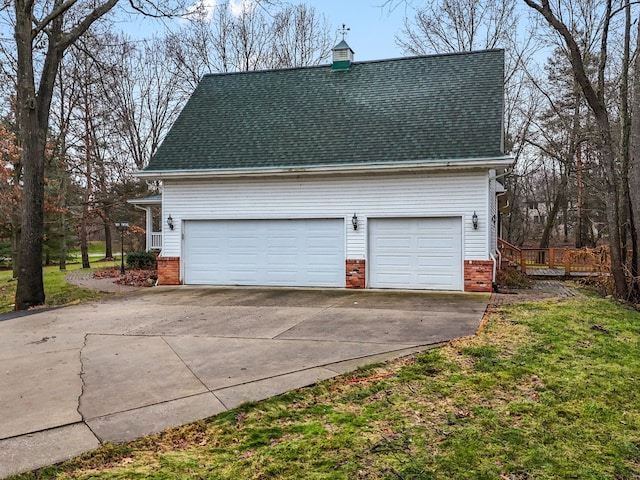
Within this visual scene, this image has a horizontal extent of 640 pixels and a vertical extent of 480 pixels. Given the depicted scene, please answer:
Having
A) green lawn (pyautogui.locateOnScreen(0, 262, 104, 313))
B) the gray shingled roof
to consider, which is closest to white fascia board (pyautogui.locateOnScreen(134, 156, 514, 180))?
the gray shingled roof

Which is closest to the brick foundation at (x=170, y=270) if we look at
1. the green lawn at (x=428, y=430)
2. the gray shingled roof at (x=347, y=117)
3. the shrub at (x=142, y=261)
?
the gray shingled roof at (x=347, y=117)

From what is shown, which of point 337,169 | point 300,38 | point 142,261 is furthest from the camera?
point 300,38

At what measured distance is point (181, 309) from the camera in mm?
9023

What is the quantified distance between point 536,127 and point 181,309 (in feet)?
76.3

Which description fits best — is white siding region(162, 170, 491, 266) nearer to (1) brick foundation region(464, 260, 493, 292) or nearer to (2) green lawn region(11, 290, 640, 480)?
(1) brick foundation region(464, 260, 493, 292)

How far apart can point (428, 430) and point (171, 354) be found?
132 inches

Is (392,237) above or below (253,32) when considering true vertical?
below

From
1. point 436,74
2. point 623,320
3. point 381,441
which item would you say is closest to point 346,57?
point 436,74

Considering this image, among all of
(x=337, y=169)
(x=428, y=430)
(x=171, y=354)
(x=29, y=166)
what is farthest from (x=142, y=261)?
(x=428, y=430)

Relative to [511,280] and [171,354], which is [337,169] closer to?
[511,280]

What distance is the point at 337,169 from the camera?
38.1 ft

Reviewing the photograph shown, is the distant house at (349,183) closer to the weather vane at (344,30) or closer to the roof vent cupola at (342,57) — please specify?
the roof vent cupola at (342,57)

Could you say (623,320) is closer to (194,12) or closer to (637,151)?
(637,151)

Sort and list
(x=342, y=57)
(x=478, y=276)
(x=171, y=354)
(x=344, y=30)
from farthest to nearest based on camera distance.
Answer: (x=344, y=30)
(x=342, y=57)
(x=478, y=276)
(x=171, y=354)
